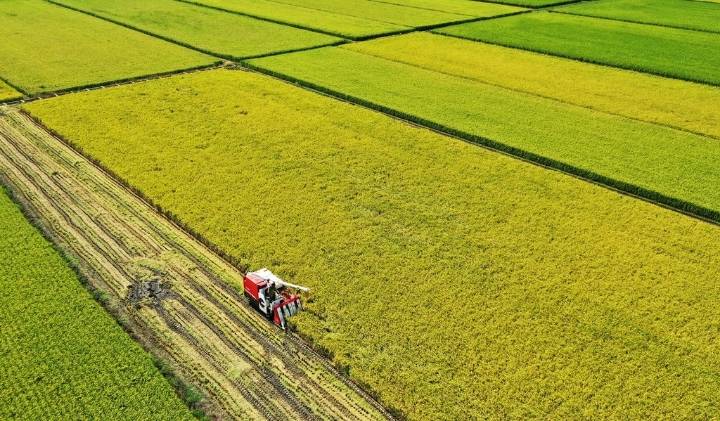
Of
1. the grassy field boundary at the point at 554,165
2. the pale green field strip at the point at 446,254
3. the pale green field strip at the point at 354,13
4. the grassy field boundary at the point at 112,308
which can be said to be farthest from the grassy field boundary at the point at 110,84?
the pale green field strip at the point at 354,13

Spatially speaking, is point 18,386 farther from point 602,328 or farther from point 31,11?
point 31,11

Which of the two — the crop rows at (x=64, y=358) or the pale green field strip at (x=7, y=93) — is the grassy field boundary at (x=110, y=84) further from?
the crop rows at (x=64, y=358)

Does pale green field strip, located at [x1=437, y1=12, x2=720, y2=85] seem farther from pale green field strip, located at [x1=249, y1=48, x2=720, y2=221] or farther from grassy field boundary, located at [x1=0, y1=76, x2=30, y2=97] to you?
grassy field boundary, located at [x1=0, y1=76, x2=30, y2=97]

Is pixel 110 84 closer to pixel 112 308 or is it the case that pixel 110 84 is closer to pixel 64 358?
pixel 112 308

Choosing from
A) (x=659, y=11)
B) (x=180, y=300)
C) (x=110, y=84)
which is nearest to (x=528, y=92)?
(x=180, y=300)

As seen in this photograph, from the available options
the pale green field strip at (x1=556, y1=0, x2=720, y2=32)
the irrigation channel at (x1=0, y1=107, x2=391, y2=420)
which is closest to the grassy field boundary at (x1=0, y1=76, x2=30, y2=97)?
the irrigation channel at (x1=0, y1=107, x2=391, y2=420)
